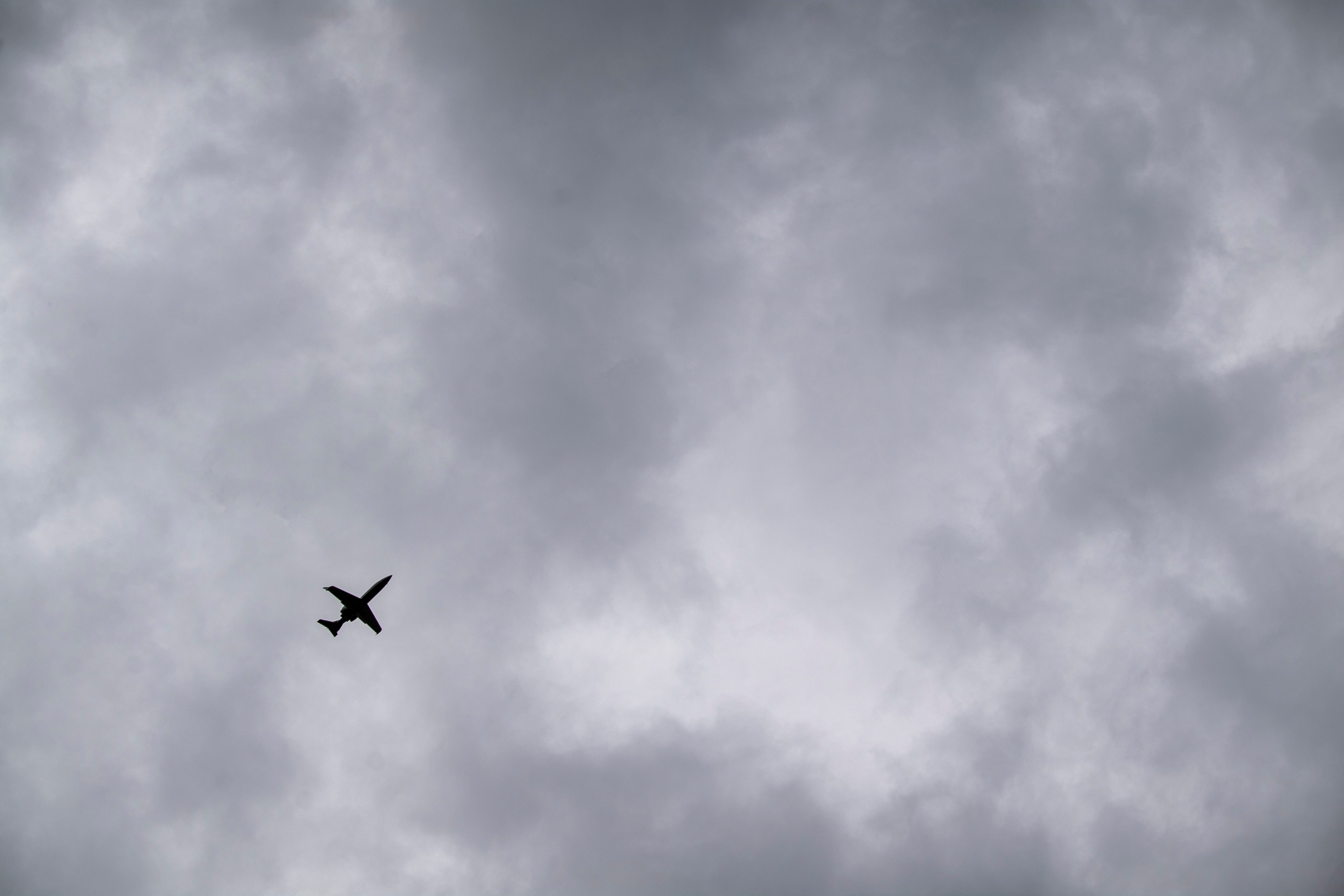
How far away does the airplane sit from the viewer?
12431 cm

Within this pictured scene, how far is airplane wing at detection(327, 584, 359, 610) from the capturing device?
12412 centimetres

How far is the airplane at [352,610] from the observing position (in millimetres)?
124312

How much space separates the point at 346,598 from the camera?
124812mm

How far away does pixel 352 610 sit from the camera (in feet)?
411

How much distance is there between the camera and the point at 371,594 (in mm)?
130375

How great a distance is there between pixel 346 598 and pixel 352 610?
1582mm

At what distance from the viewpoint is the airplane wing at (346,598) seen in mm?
124125
